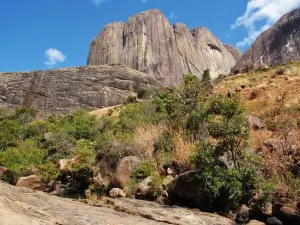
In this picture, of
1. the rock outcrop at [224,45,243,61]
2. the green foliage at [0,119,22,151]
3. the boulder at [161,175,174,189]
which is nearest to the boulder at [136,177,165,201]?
the boulder at [161,175,174,189]

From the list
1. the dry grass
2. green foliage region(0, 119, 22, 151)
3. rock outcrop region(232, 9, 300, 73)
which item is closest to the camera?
the dry grass

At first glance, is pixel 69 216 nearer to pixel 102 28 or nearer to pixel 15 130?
pixel 15 130

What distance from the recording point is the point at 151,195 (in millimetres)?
8477

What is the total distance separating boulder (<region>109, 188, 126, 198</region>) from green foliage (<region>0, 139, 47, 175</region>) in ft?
20.8

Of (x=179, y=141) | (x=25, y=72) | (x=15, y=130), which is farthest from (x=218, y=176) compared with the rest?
(x=25, y=72)

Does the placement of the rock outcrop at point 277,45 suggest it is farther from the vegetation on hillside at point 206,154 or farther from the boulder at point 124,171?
the boulder at point 124,171

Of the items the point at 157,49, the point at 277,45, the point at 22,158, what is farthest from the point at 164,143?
the point at 157,49

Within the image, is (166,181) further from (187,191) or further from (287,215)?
(287,215)

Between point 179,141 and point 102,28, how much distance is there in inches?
2551

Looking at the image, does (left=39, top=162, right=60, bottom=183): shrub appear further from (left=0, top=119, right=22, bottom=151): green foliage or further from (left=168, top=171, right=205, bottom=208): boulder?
(left=0, top=119, right=22, bottom=151): green foliage

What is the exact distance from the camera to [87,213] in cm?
544

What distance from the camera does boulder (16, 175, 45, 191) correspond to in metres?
12.3

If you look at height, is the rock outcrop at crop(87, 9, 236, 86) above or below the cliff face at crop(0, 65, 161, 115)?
above

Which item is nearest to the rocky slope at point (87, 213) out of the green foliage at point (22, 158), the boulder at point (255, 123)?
the boulder at point (255, 123)
